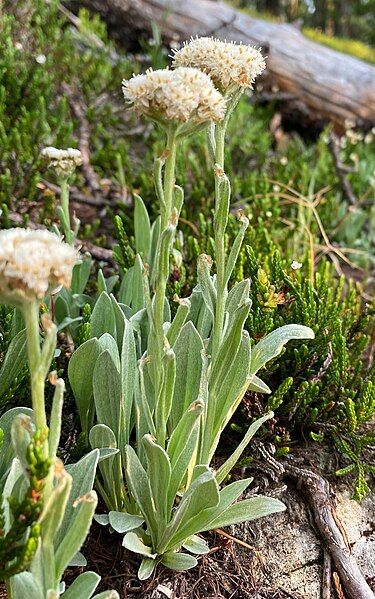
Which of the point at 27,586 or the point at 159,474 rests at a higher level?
the point at 159,474

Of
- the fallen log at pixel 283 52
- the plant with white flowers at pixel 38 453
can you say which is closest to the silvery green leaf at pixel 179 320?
the plant with white flowers at pixel 38 453

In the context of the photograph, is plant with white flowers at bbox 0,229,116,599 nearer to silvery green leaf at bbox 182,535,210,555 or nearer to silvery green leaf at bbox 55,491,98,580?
silvery green leaf at bbox 55,491,98,580

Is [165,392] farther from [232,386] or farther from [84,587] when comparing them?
[84,587]

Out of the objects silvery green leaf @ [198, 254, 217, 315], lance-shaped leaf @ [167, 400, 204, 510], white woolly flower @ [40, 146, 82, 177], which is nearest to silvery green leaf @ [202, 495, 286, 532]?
lance-shaped leaf @ [167, 400, 204, 510]

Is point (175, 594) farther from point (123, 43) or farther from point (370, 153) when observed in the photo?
point (123, 43)

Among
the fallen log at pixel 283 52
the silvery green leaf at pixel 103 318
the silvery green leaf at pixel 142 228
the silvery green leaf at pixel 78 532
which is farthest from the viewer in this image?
the fallen log at pixel 283 52

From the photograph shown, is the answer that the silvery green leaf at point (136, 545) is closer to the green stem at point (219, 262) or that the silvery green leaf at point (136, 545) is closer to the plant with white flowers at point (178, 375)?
the plant with white flowers at point (178, 375)

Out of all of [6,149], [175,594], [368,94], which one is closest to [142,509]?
[175,594]

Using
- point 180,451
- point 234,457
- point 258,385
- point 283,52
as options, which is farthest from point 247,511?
point 283,52
